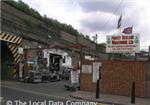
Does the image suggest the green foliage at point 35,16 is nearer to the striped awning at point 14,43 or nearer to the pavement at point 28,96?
the striped awning at point 14,43

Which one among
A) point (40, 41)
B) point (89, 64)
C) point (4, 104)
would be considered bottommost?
point (4, 104)

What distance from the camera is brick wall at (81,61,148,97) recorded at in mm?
27344

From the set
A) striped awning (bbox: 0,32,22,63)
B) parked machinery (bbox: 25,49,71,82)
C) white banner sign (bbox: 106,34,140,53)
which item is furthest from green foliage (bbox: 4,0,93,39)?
white banner sign (bbox: 106,34,140,53)

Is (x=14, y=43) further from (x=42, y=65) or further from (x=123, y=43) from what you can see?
(x=123, y=43)

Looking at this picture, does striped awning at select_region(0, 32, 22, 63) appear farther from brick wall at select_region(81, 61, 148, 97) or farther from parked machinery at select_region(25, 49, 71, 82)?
brick wall at select_region(81, 61, 148, 97)

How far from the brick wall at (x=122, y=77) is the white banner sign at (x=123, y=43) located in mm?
1068

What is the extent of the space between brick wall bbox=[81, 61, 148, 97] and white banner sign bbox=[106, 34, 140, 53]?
3.50 feet

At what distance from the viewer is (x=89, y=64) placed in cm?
3011

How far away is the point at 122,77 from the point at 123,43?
2.45 meters

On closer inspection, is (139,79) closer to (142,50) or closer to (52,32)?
(142,50)

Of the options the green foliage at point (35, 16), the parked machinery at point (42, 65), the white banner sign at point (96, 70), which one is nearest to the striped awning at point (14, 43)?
the parked machinery at point (42, 65)

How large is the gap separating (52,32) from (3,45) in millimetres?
11394

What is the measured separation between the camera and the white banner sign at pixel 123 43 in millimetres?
28495

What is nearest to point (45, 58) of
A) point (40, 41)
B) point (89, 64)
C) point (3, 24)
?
point (40, 41)
